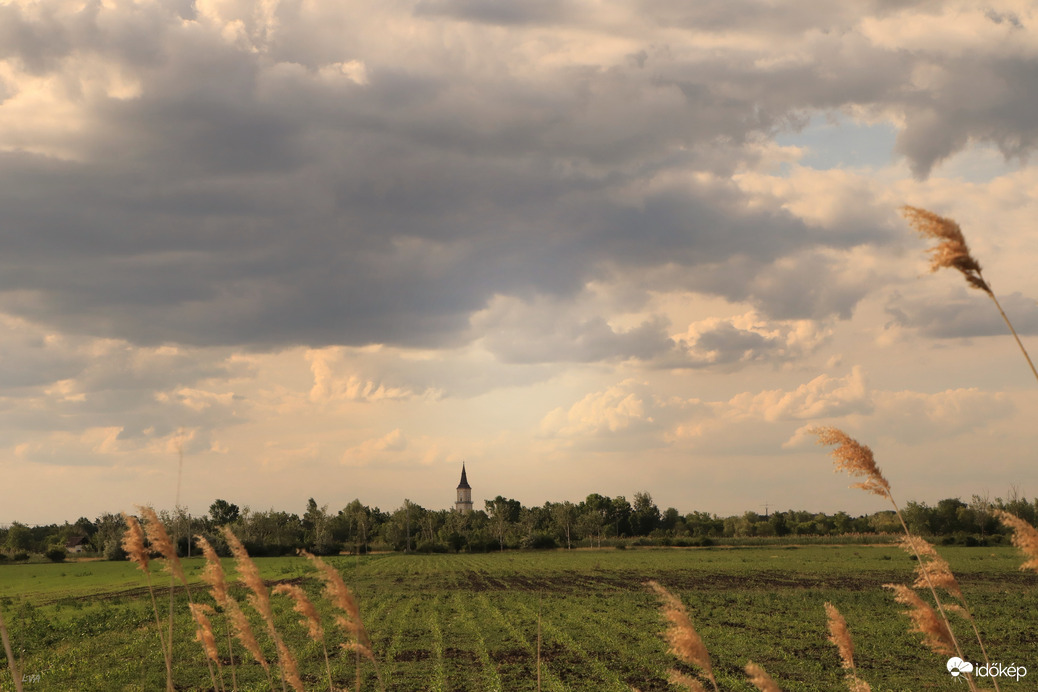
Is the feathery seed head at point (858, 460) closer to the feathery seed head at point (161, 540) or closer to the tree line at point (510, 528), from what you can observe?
the feathery seed head at point (161, 540)

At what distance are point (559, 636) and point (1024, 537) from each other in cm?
2233

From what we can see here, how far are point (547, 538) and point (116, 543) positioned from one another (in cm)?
5941

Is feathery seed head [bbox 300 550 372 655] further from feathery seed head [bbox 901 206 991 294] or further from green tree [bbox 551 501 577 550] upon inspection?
green tree [bbox 551 501 577 550]

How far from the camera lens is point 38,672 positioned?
64.7 ft

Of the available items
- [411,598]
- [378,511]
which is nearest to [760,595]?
[411,598]

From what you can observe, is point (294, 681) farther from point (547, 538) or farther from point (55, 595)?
point (547, 538)

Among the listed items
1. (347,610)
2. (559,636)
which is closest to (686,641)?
(347,610)

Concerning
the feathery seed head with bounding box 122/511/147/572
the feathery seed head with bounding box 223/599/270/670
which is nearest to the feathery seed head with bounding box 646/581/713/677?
the feathery seed head with bounding box 223/599/270/670

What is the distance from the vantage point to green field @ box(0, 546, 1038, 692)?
18375 millimetres

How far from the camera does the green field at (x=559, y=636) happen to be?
60.3 ft

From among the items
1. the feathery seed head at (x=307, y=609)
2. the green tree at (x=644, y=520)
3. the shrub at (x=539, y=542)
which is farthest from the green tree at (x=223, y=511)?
the feathery seed head at (x=307, y=609)

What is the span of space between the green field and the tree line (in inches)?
2227

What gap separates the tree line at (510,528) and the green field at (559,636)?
186 feet

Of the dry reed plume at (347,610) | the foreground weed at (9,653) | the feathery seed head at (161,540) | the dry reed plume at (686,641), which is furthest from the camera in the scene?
the feathery seed head at (161,540)
